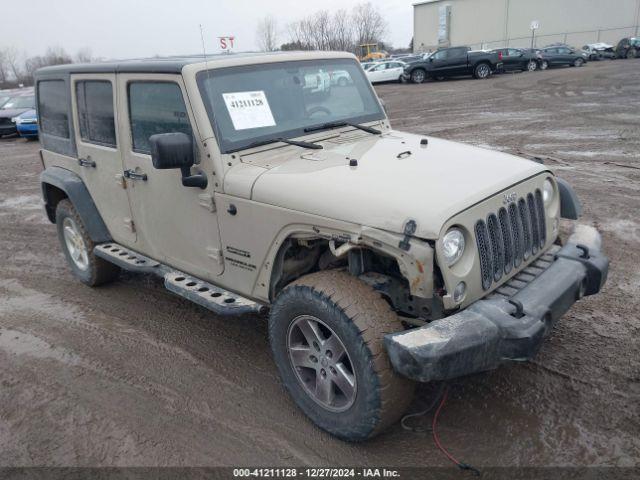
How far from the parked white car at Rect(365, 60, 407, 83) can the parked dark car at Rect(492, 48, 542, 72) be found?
5009 millimetres

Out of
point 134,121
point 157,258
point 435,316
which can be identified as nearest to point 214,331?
point 157,258

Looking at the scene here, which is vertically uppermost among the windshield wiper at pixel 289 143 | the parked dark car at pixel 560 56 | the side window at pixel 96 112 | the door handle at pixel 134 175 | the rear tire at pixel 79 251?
the side window at pixel 96 112

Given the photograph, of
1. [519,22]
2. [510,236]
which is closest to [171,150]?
[510,236]

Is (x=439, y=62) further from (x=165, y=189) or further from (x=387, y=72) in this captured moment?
(x=165, y=189)

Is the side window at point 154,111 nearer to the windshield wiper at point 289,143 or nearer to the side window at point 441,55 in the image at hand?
the windshield wiper at point 289,143

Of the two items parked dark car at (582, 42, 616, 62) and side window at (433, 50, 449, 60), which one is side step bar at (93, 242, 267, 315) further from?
parked dark car at (582, 42, 616, 62)

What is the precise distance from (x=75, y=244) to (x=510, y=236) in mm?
4299

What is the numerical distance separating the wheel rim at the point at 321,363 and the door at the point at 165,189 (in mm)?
880

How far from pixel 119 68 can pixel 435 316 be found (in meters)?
3.05

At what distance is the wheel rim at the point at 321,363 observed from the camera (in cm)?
296

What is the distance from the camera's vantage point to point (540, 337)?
2668 mm

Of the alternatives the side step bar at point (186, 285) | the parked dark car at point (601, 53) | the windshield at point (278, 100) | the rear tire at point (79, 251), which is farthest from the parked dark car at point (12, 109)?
the parked dark car at point (601, 53)

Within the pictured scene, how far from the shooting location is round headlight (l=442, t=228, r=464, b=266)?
270cm

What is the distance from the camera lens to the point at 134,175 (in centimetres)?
414
